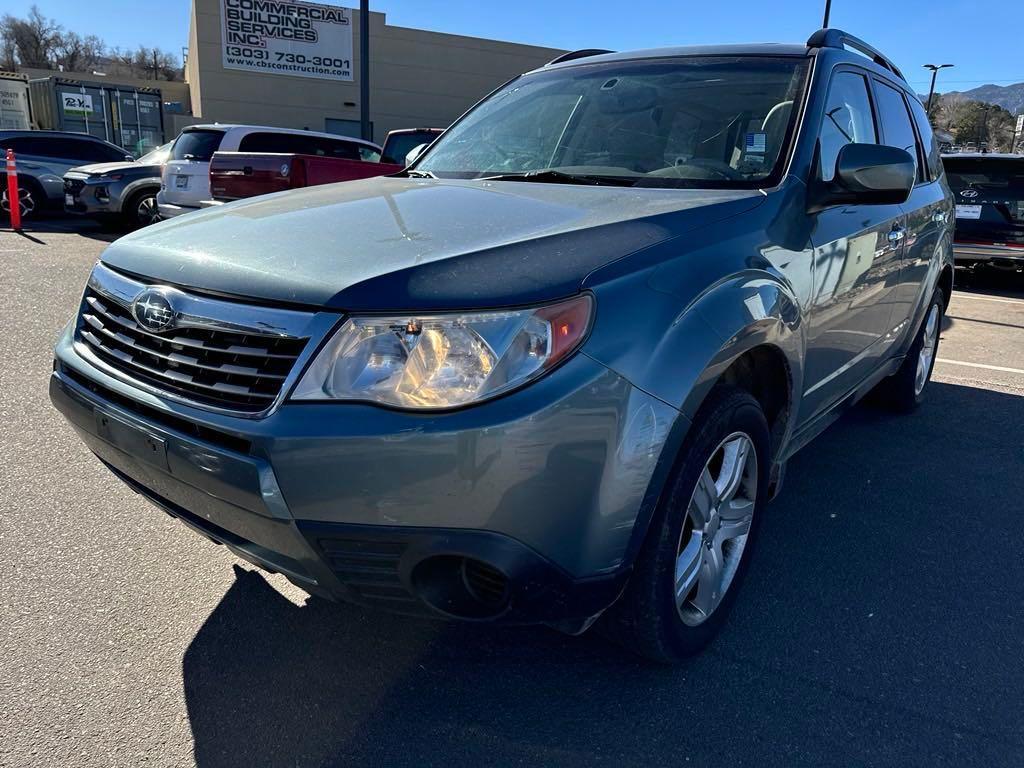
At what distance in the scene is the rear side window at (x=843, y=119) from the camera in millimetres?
2945

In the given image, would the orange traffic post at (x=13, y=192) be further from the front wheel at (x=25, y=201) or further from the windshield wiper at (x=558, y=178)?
the windshield wiper at (x=558, y=178)

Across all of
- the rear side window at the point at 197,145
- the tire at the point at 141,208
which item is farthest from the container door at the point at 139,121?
the rear side window at the point at 197,145

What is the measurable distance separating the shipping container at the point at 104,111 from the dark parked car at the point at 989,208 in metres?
23.6

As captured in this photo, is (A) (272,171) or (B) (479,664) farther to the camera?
(A) (272,171)

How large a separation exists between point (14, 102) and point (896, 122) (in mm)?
28327

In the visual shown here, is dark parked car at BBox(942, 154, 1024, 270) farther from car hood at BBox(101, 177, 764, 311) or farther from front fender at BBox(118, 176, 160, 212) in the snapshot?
front fender at BBox(118, 176, 160, 212)

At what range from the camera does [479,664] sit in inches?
94.4

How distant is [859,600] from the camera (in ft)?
9.29

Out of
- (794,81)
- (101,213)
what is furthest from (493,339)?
(101,213)

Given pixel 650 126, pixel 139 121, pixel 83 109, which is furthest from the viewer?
pixel 139 121

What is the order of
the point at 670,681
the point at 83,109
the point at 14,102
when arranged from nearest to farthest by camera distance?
1. the point at 670,681
2. the point at 14,102
3. the point at 83,109

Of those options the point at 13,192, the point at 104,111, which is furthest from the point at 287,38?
the point at 13,192

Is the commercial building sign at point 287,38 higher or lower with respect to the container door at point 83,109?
higher

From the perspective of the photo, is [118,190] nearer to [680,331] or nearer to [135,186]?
[135,186]
